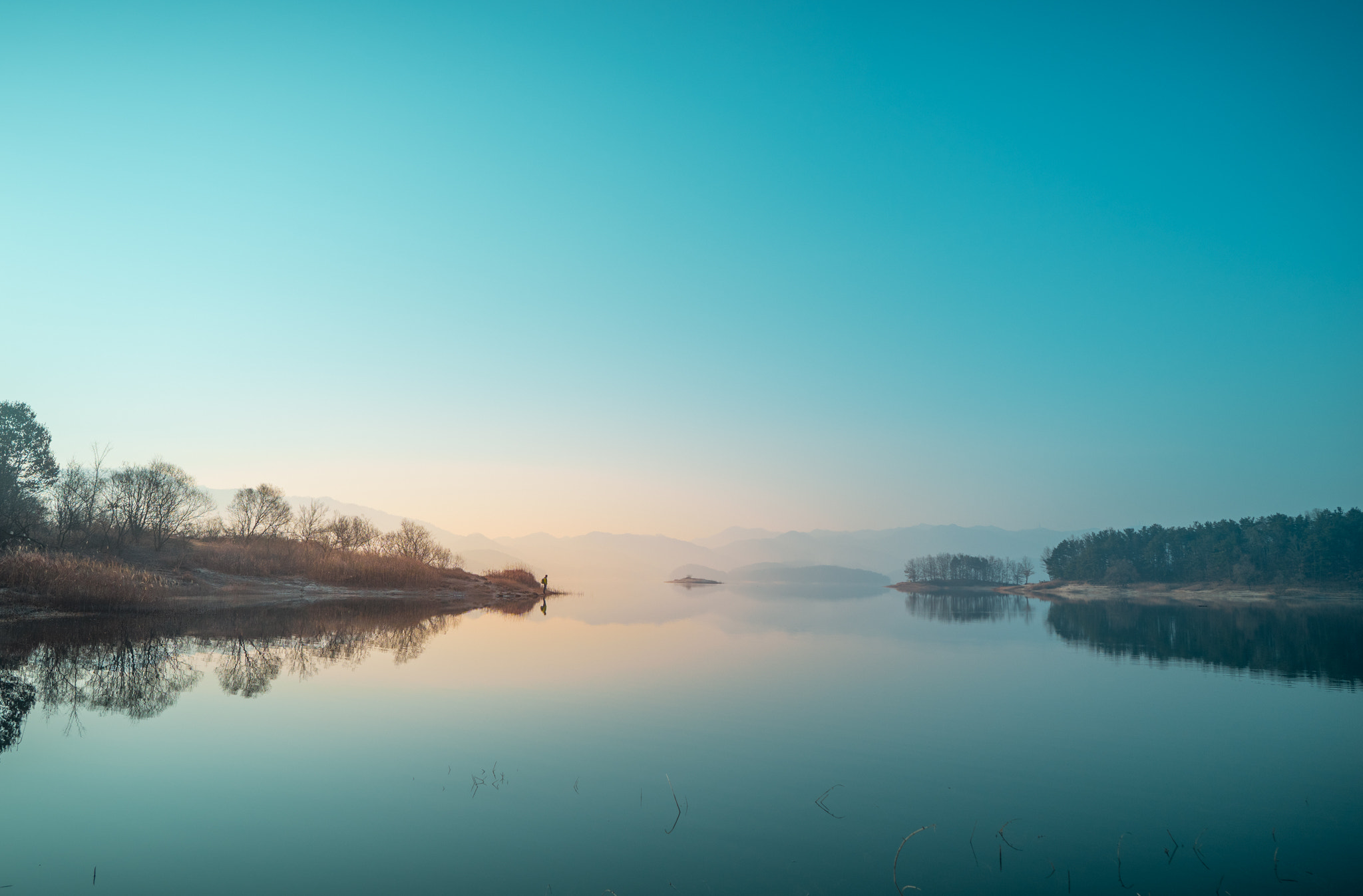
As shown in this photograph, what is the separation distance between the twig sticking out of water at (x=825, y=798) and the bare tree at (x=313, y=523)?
83.1 meters

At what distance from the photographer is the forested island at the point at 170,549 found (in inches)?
1264

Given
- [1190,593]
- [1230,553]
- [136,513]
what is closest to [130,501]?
[136,513]

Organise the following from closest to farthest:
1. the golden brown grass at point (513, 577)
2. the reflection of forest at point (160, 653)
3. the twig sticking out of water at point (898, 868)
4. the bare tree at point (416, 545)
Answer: the twig sticking out of water at point (898, 868)
the reflection of forest at point (160, 653)
the golden brown grass at point (513, 577)
the bare tree at point (416, 545)

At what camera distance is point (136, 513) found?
60.0m

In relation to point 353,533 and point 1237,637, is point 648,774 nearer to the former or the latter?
point 1237,637

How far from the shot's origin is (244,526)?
253 ft

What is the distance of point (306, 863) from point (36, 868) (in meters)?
2.71

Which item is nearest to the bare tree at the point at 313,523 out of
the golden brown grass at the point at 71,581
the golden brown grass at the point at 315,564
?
the golden brown grass at the point at 315,564

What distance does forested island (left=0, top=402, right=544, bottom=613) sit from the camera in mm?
32094

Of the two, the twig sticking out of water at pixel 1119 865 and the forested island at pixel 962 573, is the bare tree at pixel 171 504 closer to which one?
the twig sticking out of water at pixel 1119 865

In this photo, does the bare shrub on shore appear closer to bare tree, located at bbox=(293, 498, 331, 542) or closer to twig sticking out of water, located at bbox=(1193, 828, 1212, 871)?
bare tree, located at bbox=(293, 498, 331, 542)

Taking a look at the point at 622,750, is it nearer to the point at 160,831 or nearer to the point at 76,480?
the point at 160,831

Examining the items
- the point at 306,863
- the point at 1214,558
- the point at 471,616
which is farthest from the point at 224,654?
the point at 1214,558

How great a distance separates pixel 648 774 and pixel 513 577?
232 feet
